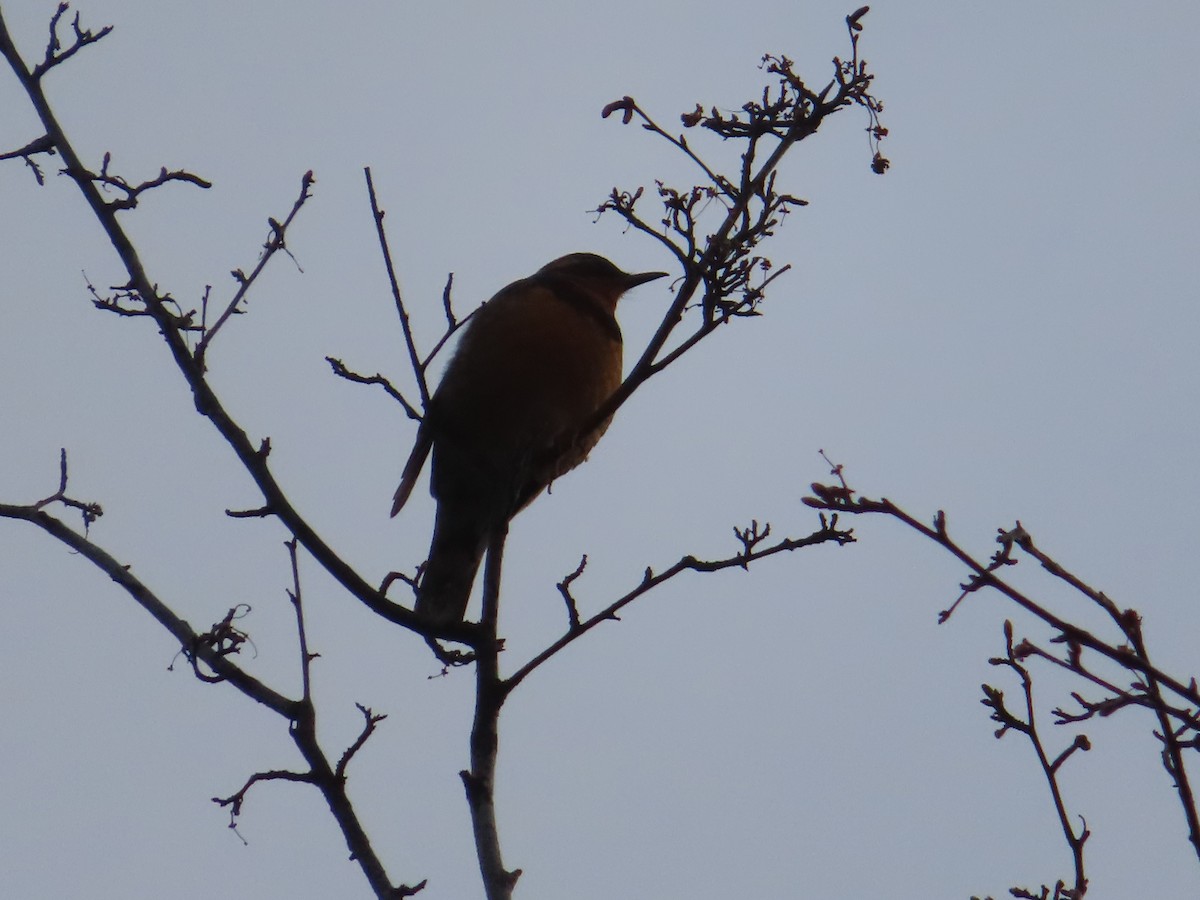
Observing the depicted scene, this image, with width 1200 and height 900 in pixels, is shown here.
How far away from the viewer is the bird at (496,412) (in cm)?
609

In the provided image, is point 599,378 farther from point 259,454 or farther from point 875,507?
point 875,507

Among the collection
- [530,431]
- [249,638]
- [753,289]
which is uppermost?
[530,431]

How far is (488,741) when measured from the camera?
3.85 m

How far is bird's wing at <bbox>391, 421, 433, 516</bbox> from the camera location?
6207mm

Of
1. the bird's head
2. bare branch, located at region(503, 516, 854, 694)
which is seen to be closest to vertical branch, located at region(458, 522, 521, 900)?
bare branch, located at region(503, 516, 854, 694)

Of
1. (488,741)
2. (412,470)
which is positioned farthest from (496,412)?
(488,741)

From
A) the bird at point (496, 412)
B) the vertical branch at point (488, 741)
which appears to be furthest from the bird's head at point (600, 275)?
the vertical branch at point (488, 741)

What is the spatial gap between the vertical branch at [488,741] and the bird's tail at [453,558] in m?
1.81

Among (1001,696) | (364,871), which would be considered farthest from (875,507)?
(364,871)

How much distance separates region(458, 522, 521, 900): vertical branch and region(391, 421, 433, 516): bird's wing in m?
2.02

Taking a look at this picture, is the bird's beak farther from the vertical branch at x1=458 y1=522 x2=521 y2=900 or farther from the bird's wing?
the vertical branch at x1=458 y1=522 x2=521 y2=900

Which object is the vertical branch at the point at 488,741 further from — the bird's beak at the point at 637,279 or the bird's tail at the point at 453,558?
the bird's beak at the point at 637,279

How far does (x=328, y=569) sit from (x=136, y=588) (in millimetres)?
512

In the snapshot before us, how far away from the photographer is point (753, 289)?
4.37m
